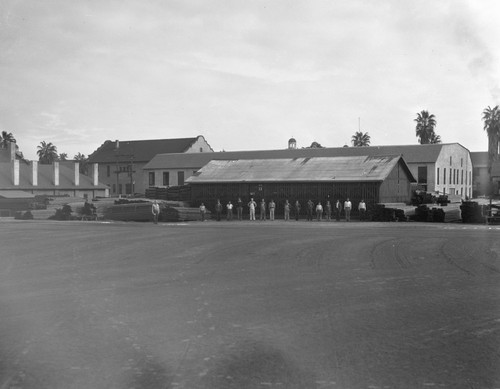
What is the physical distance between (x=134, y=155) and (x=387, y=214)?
5773 centimetres

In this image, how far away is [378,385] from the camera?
15.8 ft

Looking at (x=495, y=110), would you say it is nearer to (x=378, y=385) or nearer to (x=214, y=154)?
(x=378, y=385)

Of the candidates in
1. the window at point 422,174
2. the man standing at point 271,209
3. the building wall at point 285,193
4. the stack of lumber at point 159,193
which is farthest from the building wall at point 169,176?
the man standing at point 271,209

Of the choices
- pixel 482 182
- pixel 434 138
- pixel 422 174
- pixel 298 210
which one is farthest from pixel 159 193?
pixel 434 138

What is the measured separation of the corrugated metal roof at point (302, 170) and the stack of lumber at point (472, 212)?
758 cm

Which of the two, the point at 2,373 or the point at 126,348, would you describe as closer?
the point at 2,373

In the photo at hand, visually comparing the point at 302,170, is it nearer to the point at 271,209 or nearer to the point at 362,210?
the point at 271,209

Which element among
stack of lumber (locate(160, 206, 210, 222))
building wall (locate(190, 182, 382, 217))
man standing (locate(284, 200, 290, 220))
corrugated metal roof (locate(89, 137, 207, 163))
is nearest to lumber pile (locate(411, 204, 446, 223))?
building wall (locate(190, 182, 382, 217))

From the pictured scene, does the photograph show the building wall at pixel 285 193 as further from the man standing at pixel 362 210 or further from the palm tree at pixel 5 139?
the palm tree at pixel 5 139

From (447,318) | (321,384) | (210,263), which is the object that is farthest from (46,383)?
(210,263)

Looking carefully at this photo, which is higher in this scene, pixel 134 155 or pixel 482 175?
pixel 134 155

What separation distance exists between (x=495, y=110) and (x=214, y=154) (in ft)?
210

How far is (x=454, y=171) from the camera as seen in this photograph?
62844 millimetres

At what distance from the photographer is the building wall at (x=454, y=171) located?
60.4 m
